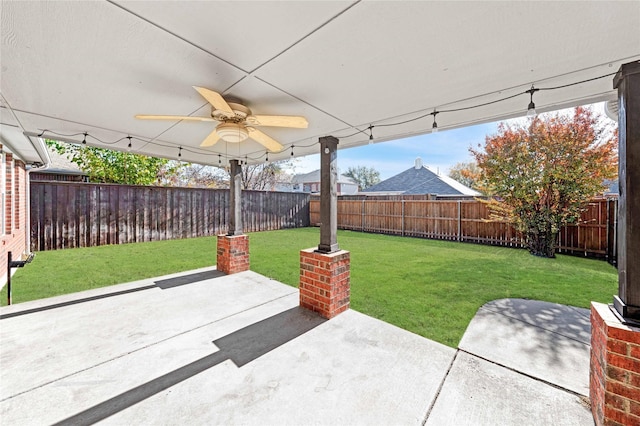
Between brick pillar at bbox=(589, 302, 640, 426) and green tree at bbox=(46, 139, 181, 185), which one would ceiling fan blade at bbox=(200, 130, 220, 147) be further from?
green tree at bbox=(46, 139, 181, 185)

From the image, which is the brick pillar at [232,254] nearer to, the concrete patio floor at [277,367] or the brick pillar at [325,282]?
the concrete patio floor at [277,367]

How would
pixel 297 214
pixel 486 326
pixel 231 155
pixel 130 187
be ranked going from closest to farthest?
1. pixel 486 326
2. pixel 231 155
3. pixel 130 187
4. pixel 297 214

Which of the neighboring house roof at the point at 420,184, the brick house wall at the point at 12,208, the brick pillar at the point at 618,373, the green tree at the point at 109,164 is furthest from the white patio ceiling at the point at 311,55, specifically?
the neighboring house roof at the point at 420,184

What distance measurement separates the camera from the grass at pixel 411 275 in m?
3.20

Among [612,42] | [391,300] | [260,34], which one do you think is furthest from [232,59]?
[391,300]

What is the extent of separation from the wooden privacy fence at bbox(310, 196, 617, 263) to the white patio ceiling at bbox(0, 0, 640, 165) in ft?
20.4

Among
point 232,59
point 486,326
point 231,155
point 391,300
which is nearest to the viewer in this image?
point 232,59

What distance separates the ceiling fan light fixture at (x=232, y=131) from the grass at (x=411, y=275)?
8.12 ft

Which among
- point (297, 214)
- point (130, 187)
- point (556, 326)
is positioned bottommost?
point (556, 326)

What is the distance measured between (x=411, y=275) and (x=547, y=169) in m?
4.89

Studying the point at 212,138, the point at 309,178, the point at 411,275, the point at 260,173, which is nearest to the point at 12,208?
the point at 212,138

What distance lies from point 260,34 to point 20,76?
6.53ft

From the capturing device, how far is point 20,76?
1920 millimetres

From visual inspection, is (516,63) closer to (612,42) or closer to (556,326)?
(612,42)
